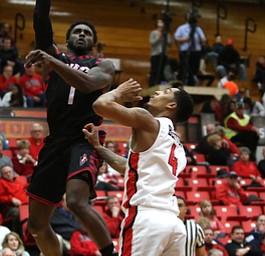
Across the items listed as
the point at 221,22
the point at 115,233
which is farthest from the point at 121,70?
the point at 115,233

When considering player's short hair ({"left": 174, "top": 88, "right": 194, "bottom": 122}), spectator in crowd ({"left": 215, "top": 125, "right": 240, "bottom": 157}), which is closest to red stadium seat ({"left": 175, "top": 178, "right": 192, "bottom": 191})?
spectator in crowd ({"left": 215, "top": 125, "right": 240, "bottom": 157})

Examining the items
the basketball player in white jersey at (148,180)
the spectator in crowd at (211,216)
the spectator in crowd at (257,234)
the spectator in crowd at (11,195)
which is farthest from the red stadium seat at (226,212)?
the basketball player in white jersey at (148,180)

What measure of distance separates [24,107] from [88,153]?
8.95m

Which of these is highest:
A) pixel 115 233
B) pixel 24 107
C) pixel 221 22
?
pixel 221 22

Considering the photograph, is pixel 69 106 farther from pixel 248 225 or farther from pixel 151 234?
pixel 248 225

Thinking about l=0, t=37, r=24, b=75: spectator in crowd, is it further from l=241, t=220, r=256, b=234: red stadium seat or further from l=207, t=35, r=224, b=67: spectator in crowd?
l=241, t=220, r=256, b=234: red stadium seat

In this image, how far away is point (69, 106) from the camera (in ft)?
21.2

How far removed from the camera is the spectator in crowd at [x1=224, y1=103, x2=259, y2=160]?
53.3 ft

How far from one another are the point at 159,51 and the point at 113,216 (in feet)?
22.3

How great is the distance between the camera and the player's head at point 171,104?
596 centimetres

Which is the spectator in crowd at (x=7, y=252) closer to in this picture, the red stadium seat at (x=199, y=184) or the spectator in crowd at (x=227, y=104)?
the red stadium seat at (x=199, y=184)

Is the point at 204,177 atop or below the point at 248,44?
below

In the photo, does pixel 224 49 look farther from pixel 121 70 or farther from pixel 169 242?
pixel 169 242

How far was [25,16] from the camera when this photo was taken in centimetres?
2009
